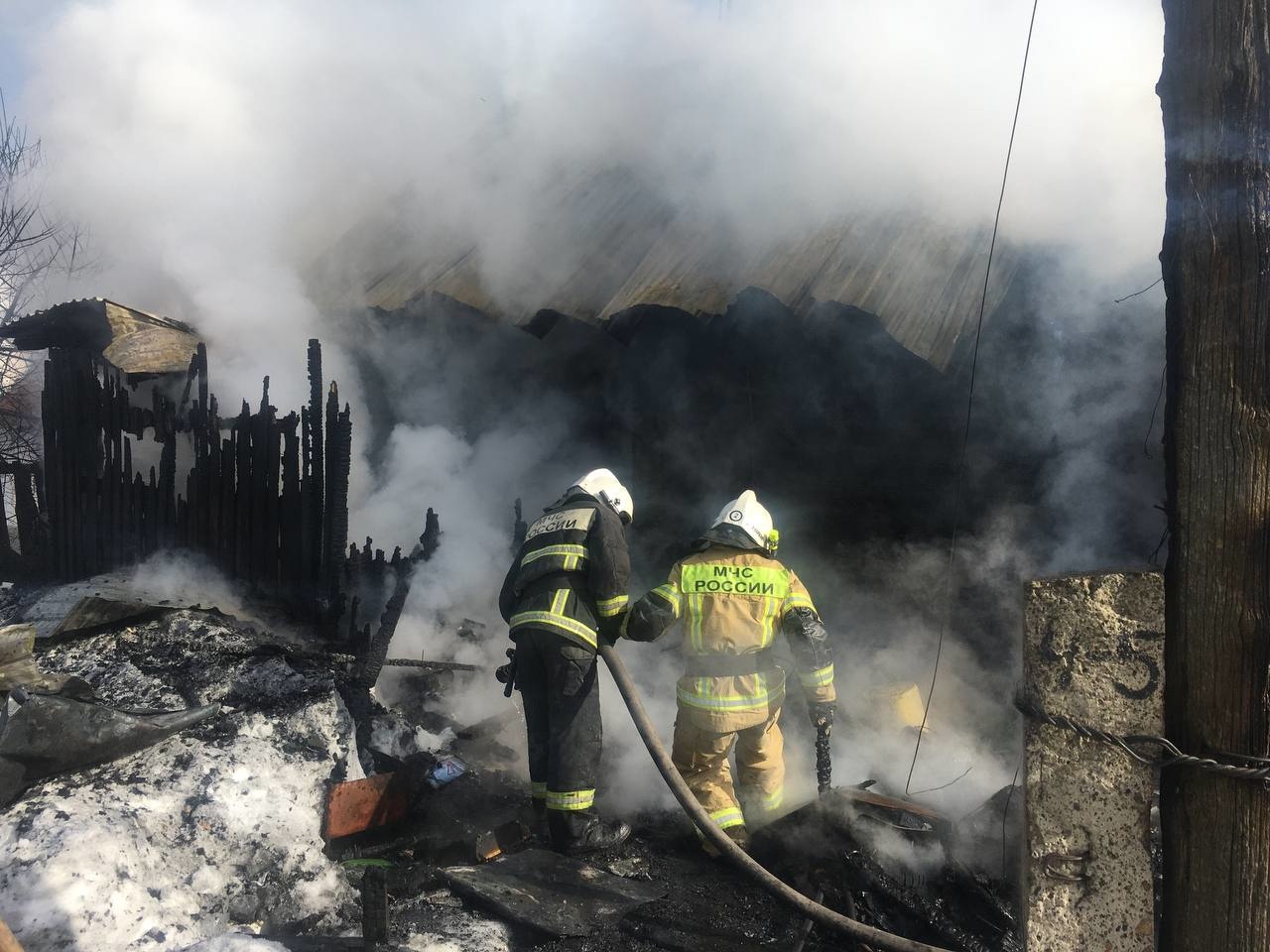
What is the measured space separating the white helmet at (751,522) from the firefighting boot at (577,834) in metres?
1.73

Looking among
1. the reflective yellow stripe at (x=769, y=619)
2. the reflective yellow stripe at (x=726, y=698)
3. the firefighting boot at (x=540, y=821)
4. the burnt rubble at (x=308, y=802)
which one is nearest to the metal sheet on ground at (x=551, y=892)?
the burnt rubble at (x=308, y=802)

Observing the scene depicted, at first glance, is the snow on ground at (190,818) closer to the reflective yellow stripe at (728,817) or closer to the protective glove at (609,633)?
the protective glove at (609,633)

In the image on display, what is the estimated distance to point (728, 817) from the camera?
4.53 metres

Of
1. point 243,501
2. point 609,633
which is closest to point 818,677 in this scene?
point 609,633

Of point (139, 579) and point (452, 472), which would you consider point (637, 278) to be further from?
point (139, 579)

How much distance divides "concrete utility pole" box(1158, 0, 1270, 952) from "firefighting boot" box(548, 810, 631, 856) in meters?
2.90

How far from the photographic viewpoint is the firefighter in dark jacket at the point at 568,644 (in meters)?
4.48

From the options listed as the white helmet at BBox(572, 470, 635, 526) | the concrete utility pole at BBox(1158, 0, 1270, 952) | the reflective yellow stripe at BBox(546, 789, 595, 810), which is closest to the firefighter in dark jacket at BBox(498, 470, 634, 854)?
the reflective yellow stripe at BBox(546, 789, 595, 810)

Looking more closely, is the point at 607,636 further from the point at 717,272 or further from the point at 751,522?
the point at 717,272

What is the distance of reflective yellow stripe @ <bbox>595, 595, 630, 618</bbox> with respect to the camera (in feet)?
15.3

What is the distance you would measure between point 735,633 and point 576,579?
0.91 metres

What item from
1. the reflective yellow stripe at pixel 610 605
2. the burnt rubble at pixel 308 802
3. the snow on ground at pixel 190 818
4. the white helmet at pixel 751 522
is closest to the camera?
the snow on ground at pixel 190 818

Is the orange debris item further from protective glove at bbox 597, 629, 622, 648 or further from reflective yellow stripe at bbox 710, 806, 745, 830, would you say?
reflective yellow stripe at bbox 710, 806, 745, 830

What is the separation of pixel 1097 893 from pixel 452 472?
7073 mm
